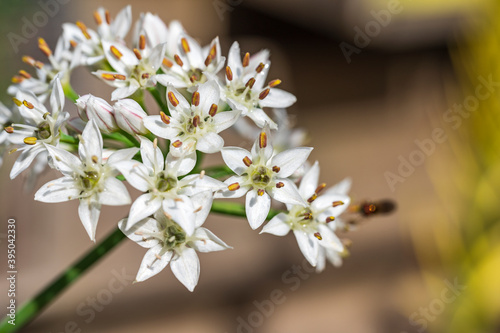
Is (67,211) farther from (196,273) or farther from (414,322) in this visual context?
(414,322)

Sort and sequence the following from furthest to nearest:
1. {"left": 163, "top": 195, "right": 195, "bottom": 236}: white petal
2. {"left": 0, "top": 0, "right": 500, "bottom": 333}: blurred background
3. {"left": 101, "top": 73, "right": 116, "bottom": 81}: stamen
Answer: {"left": 0, "top": 0, "right": 500, "bottom": 333}: blurred background, {"left": 101, "top": 73, "right": 116, "bottom": 81}: stamen, {"left": 163, "top": 195, "right": 195, "bottom": 236}: white petal

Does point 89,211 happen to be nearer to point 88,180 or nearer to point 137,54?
point 88,180

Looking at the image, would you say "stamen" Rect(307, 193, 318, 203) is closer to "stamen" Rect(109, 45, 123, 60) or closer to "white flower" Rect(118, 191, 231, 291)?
"white flower" Rect(118, 191, 231, 291)

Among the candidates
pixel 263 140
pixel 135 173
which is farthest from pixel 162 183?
pixel 263 140

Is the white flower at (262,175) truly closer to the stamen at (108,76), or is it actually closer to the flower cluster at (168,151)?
the flower cluster at (168,151)

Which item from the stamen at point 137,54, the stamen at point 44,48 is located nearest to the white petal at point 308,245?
the stamen at point 137,54

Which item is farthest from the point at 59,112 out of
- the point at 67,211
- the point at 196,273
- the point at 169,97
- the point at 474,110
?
the point at 474,110

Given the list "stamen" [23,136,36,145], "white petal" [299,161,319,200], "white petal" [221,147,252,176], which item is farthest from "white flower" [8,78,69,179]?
"white petal" [299,161,319,200]
